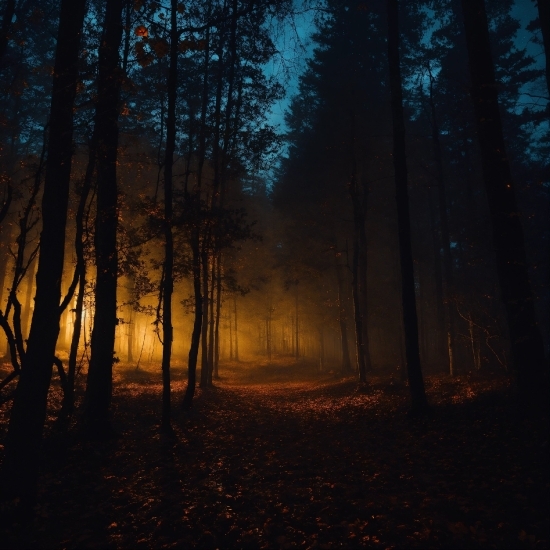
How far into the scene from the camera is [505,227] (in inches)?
327

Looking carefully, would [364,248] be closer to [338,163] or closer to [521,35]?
[338,163]

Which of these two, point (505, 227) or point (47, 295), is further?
point (505, 227)

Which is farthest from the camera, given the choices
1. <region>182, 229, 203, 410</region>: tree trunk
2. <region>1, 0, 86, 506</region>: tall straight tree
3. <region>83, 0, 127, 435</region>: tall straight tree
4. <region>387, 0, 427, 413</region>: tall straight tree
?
<region>182, 229, 203, 410</region>: tree trunk

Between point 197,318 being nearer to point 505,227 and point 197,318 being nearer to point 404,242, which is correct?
point 404,242

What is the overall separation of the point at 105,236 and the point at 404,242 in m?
8.43

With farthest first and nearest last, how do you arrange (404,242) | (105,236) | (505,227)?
1. (404,242)
2. (105,236)
3. (505,227)

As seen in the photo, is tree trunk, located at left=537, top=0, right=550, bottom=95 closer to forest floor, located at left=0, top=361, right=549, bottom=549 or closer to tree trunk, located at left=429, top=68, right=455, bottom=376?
tree trunk, located at left=429, top=68, right=455, bottom=376

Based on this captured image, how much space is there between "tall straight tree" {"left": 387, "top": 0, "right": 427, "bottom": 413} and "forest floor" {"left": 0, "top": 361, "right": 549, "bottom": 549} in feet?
3.16

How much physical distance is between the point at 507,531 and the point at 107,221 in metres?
9.70

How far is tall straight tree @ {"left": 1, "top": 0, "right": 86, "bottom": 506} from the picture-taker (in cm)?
534

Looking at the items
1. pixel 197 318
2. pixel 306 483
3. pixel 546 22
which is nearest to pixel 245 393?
pixel 197 318

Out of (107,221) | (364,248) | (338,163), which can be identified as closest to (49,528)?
(107,221)

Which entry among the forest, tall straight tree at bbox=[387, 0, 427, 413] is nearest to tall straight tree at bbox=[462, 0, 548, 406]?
the forest

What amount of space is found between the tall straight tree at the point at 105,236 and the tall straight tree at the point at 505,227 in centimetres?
865
